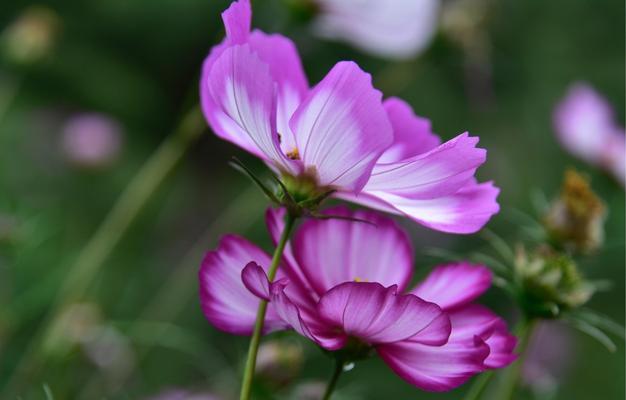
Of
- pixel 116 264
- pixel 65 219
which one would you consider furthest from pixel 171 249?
pixel 116 264

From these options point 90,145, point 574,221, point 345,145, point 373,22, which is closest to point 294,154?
point 345,145

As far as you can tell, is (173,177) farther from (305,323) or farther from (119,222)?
(305,323)

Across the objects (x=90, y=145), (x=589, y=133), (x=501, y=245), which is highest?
(x=501, y=245)

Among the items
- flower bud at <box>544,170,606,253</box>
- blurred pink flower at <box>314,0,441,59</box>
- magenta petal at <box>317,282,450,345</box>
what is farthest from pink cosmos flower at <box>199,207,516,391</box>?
blurred pink flower at <box>314,0,441,59</box>

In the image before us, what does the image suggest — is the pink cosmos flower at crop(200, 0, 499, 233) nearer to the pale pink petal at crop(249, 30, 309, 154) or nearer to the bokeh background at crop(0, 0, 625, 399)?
the pale pink petal at crop(249, 30, 309, 154)

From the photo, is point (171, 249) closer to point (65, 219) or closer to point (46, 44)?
point (65, 219)

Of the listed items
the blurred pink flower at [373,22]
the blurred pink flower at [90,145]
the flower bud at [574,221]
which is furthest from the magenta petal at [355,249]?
the blurred pink flower at [90,145]
